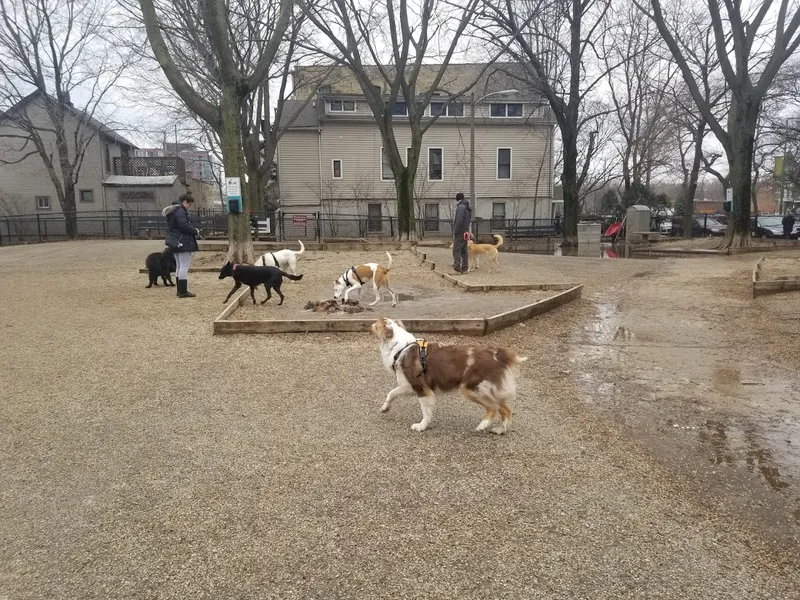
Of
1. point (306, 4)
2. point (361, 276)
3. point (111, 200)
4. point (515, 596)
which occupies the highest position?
point (306, 4)

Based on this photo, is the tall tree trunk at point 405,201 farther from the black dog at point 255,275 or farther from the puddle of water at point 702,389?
the puddle of water at point 702,389

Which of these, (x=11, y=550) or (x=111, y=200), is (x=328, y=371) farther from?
(x=111, y=200)

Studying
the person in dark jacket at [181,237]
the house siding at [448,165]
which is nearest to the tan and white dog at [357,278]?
the person in dark jacket at [181,237]

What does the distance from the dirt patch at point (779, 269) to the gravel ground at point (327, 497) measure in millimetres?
7716

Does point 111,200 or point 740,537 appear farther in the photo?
point 111,200

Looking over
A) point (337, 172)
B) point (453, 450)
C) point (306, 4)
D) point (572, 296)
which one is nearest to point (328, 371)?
point (453, 450)

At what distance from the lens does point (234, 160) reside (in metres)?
13.4

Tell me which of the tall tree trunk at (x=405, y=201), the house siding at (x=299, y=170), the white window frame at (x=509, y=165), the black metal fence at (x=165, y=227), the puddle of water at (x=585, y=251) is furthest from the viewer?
the white window frame at (x=509, y=165)

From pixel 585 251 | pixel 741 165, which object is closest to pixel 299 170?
pixel 585 251

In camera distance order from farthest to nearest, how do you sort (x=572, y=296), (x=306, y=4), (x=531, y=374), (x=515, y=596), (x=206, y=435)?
1. (x=306, y=4)
2. (x=572, y=296)
3. (x=531, y=374)
4. (x=206, y=435)
5. (x=515, y=596)

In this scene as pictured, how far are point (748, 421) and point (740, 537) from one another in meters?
2.02

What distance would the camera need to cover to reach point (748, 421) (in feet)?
15.1

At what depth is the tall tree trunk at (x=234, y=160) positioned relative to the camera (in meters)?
13.1

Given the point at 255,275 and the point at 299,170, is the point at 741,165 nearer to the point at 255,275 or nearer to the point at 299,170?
the point at 255,275
